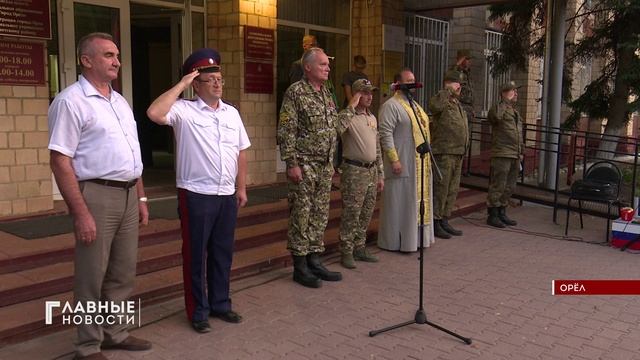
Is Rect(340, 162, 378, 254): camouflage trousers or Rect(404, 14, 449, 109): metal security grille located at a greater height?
Rect(404, 14, 449, 109): metal security grille

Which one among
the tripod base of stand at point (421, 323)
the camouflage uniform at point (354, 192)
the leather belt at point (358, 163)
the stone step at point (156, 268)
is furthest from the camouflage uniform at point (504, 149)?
the tripod base of stand at point (421, 323)

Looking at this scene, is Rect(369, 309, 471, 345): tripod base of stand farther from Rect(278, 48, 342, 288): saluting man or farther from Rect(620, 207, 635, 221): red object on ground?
Rect(620, 207, 635, 221): red object on ground

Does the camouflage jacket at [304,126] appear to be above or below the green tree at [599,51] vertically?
below

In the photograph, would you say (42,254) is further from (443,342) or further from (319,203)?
A: (443,342)

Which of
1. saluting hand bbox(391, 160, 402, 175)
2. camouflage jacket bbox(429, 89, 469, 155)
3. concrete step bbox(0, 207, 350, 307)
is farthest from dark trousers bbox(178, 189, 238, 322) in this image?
camouflage jacket bbox(429, 89, 469, 155)

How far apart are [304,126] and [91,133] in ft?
6.31

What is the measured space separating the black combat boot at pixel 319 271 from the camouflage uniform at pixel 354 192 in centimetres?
46

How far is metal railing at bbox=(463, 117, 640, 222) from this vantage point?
8.07 meters

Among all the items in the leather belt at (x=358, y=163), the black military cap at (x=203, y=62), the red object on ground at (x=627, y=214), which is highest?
the black military cap at (x=203, y=62)

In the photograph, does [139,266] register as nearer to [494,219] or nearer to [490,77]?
[494,219]

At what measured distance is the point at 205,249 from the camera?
3.95m

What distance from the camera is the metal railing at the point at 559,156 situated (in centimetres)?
807

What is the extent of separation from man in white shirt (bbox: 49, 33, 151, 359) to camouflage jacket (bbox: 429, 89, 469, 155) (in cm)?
401

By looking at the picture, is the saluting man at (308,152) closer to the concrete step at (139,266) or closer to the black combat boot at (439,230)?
the concrete step at (139,266)
